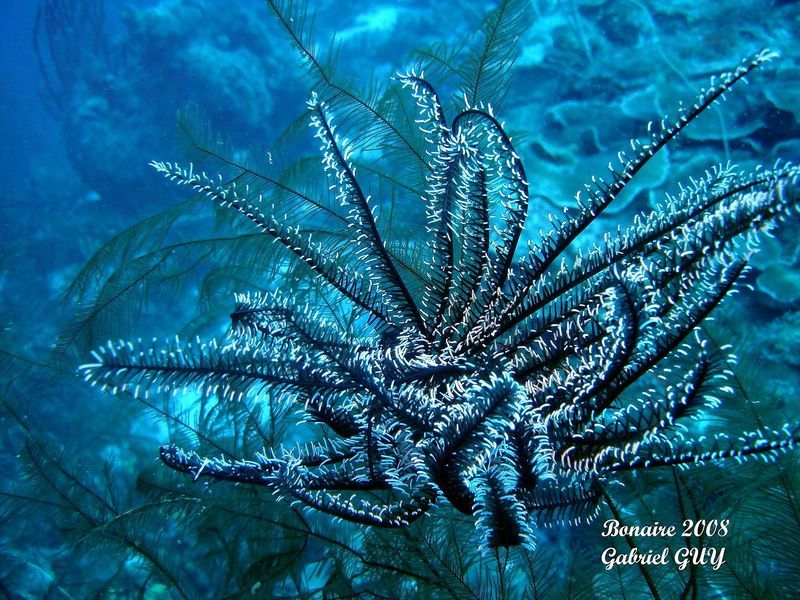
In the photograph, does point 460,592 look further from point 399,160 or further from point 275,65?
point 275,65

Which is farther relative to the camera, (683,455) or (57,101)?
(57,101)

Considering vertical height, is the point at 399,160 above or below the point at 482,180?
above

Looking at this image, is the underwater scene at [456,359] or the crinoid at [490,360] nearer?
the crinoid at [490,360]

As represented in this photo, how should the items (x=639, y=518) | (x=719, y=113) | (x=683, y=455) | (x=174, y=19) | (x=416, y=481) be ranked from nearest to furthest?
(x=683, y=455)
(x=416, y=481)
(x=639, y=518)
(x=719, y=113)
(x=174, y=19)

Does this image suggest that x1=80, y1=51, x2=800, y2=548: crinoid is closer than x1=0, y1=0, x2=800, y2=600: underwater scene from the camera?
Yes

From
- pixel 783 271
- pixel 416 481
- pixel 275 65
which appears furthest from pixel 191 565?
pixel 275 65

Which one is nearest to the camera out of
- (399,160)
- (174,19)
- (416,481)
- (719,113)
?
(416,481)

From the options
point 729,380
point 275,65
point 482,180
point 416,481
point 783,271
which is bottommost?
point 416,481
